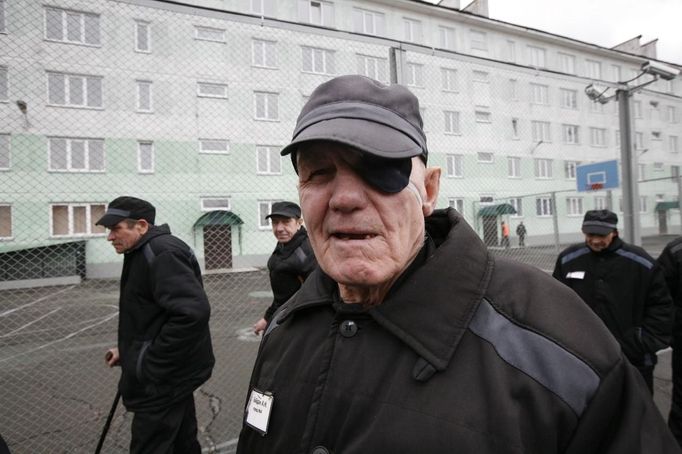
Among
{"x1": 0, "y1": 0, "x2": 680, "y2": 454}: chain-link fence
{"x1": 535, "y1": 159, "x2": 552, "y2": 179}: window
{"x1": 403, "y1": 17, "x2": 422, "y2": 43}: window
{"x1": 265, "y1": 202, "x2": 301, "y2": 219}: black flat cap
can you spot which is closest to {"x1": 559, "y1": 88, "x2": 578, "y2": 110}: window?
{"x1": 0, "y1": 0, "x2": 680, "y2": 454}: chain-link fence

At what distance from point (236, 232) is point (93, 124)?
23.4ft

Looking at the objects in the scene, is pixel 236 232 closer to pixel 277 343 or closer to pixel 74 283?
pixel 74 283

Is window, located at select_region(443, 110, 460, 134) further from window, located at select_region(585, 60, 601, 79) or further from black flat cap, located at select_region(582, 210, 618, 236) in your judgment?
black flat cap, located at select_region(582, 210, 618, 236)

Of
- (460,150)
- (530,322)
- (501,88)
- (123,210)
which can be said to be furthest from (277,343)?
(501,88)

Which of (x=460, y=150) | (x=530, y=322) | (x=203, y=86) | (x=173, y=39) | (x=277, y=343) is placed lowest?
(x=277, y=343)

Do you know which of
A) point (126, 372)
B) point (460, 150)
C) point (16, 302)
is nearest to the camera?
point (126, 372)

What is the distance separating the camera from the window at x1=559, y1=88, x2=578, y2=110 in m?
26.6

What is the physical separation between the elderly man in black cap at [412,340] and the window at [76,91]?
15.5 metres

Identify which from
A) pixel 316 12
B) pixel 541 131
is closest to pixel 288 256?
pixel 316 12

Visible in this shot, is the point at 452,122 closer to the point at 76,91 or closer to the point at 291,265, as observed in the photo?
the point at 76,91

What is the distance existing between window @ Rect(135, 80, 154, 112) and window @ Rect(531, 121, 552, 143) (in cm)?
2213

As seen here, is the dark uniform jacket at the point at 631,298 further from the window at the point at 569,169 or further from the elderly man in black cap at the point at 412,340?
the window at the point at 569,169

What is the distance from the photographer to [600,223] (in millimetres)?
3529

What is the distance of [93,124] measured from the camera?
1502 cm
